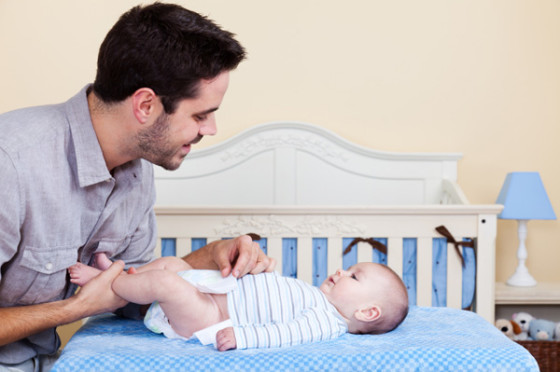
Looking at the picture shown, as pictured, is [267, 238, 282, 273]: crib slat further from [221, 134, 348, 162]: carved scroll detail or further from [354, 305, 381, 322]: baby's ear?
[354, 305, 381, 322]: baby's ear

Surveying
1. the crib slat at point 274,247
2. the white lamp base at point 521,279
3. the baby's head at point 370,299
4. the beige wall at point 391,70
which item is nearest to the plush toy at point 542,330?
the white lamp base at point 521,279

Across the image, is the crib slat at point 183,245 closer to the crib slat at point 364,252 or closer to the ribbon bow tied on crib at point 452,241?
the crib slat at point 364,252

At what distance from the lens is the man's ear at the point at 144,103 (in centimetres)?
121

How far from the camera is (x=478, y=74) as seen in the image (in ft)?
9.45

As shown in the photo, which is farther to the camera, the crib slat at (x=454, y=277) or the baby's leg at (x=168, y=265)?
the crib slat at (x=454, y=277)

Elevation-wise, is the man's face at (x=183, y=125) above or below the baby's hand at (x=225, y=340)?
above

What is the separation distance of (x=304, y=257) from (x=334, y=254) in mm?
107

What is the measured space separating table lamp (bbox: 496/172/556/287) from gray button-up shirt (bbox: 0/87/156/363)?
1.79 m

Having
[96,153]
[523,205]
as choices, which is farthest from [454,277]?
[96,153]

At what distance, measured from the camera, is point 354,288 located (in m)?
1.37

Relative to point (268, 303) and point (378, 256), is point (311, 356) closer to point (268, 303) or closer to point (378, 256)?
point (268, 303)

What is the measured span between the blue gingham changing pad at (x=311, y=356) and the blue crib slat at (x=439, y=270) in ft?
3.36

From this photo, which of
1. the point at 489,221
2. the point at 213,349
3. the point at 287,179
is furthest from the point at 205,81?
the point at 287,179

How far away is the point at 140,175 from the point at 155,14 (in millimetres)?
362
